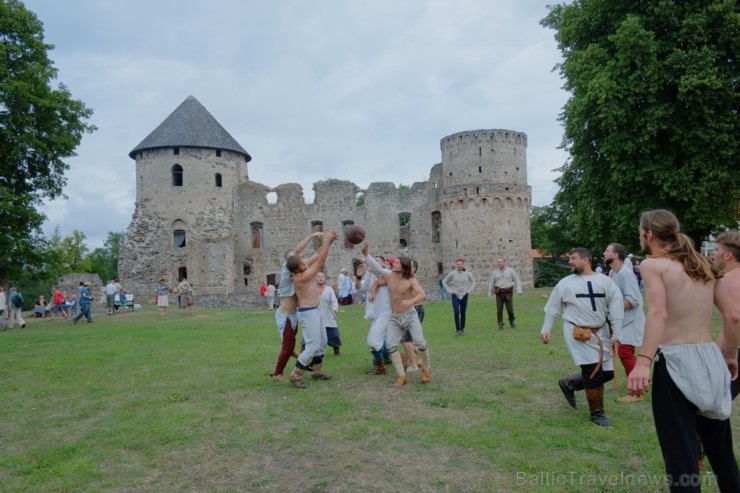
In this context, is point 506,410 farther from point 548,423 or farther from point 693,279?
point 693,279

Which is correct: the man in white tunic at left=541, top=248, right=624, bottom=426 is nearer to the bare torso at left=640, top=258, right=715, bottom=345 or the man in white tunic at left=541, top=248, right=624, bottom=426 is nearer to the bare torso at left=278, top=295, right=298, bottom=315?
the bare torso at left=640, top=258, right=715, bottom=345

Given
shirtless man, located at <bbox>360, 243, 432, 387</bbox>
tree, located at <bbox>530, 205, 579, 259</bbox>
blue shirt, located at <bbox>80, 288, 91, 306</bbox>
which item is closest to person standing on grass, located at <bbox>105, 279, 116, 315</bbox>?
blue shirt, located at <bbox>80, 288, 91, 306</bbox>

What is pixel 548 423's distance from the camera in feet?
20.0

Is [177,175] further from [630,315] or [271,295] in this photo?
[630,315]

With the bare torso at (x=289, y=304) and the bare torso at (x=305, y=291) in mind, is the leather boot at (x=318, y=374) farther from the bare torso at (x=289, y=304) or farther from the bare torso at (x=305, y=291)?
the bare torso at (x=305, y=291)

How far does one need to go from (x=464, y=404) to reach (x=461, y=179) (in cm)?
2941

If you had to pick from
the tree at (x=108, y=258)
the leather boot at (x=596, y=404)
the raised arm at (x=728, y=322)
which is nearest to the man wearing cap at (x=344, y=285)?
the leather boot at (x=596, y=404)

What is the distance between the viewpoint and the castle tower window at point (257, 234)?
40.5 metres

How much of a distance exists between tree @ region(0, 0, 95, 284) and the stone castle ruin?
12393 millimetres

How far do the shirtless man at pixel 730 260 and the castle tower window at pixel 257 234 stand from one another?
36.6 m


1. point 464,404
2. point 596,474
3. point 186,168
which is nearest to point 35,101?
point 186,168

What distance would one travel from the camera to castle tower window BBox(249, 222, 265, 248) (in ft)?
133

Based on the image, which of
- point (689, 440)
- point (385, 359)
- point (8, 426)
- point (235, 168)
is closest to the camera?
point (689, 440)

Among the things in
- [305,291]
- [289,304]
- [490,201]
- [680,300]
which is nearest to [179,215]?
[490,201]
